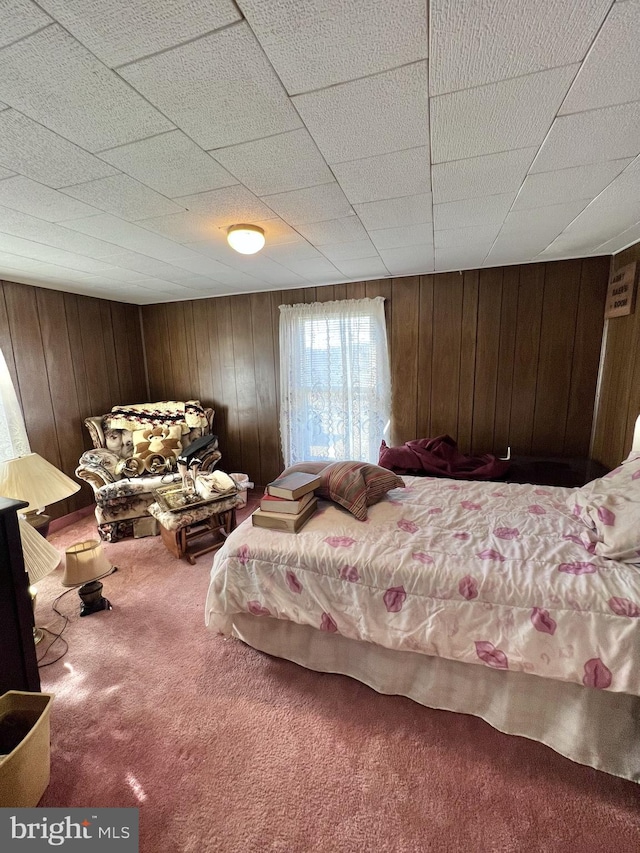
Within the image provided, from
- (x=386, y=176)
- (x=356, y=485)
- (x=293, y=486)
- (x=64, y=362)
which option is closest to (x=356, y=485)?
(x=356, y=485)

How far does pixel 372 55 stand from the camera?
898 millimetres

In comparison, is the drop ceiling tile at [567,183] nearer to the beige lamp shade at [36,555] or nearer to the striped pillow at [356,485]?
the striped pillow at [356,485]

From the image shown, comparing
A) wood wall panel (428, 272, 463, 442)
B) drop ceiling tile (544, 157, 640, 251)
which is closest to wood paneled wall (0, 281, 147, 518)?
wood wall panel (428, 272, 463, 442)

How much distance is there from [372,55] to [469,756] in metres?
2.23

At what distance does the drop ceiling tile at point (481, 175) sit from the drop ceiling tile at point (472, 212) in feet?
0.22

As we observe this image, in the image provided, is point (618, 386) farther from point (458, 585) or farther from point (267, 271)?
point (267, 271)

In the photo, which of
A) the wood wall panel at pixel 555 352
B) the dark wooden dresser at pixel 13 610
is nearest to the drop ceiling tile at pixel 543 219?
the wood wall panel at pixel 555 352

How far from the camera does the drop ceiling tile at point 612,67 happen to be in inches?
32.1

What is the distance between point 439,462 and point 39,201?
2886 millimetres

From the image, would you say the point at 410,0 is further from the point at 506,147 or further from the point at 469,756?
the point at 469,756

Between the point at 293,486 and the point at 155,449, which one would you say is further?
the point at 155,449

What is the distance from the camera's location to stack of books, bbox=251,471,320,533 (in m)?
1.71

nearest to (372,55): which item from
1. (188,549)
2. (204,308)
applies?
(188,549)

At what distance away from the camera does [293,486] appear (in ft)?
5.90
